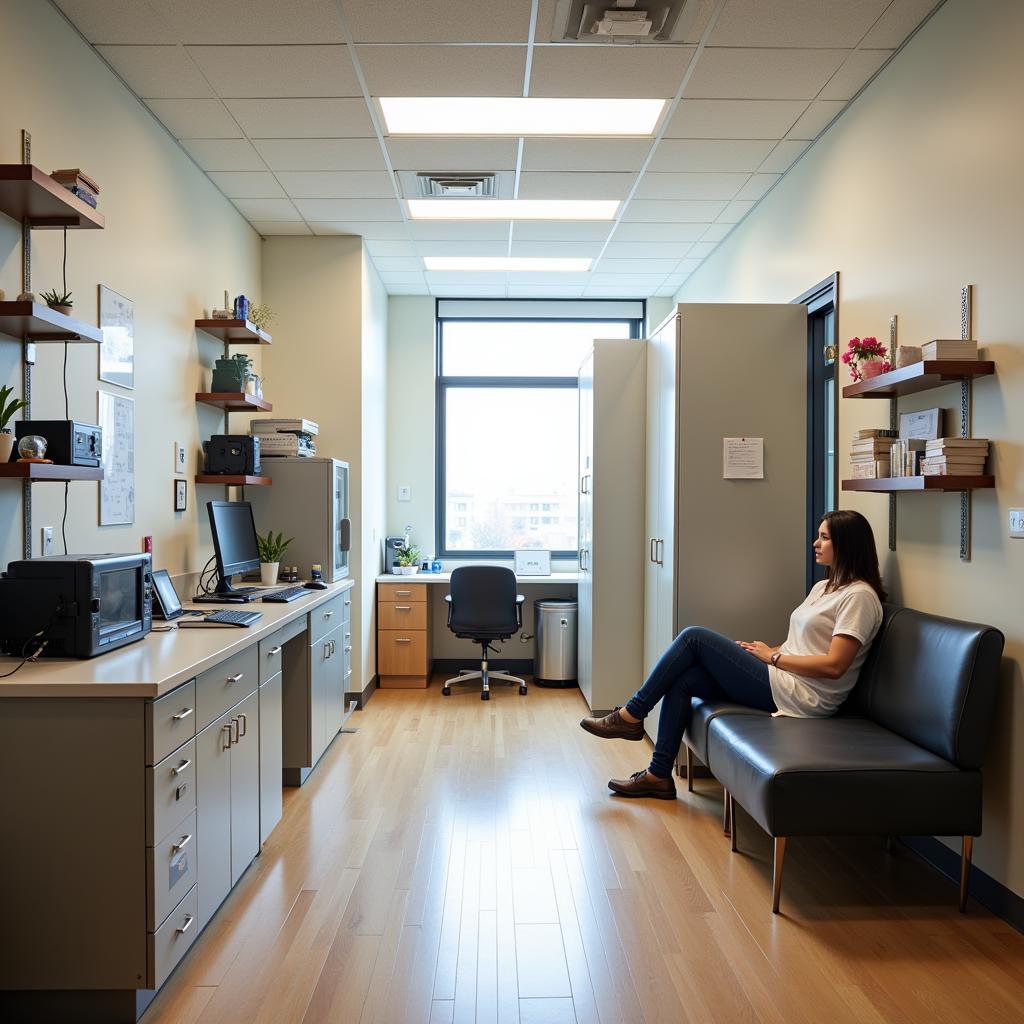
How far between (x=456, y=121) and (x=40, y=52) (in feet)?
5.15

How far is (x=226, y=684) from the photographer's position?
2.44m

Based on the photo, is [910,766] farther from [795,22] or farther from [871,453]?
[795,22]

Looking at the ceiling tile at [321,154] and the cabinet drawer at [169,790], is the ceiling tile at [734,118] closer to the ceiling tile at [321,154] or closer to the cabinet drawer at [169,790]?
the ceiling tile at [321,154]

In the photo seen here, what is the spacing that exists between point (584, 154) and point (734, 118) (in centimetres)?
68

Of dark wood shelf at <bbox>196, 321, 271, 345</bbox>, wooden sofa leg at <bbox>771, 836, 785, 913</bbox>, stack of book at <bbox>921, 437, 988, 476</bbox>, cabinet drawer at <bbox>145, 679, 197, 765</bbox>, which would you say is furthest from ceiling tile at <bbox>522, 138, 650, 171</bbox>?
wooden sofa leg at <bbox>771, 836, 785, 913</bbox>

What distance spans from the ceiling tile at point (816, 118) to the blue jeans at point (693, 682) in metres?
2.12

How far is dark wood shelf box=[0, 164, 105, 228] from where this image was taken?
2.11 metres

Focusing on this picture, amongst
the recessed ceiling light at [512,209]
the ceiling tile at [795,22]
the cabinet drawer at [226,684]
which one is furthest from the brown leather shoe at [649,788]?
the recessed ceiling light at [512,209]

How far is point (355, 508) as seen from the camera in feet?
16.4

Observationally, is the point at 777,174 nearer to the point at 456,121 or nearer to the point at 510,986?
the point at 456,121

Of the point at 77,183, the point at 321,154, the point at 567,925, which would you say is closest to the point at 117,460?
the point at 77,183

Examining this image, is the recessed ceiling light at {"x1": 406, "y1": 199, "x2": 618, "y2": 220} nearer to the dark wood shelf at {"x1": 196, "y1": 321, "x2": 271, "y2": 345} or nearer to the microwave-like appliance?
the dark wood shelf at {"x1": 196, "y1": 321, "x2": 271, "y2": 345}

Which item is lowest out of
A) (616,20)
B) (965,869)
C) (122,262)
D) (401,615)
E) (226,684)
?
(965,869)

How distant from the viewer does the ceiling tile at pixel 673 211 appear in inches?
172
